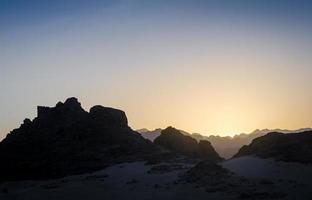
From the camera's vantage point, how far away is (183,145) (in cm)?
7725

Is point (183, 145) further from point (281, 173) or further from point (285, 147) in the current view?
point (281, 173)

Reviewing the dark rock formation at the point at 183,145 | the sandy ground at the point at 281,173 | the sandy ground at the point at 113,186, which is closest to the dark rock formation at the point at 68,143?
the sandy ground at the point at 113,186

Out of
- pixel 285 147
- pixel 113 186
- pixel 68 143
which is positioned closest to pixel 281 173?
pixel 285 147

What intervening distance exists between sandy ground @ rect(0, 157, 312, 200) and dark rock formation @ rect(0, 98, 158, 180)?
15.5 feet

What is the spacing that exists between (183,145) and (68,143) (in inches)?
787

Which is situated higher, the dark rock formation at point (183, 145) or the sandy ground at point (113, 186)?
the dark rock formation at point (183, 145)

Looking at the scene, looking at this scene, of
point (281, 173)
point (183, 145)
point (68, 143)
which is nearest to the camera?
point (281, 173)

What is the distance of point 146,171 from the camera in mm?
53812

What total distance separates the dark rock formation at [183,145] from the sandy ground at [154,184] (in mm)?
17506

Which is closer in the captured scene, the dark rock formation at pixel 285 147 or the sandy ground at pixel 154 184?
the sandy ground at pixel 154 184

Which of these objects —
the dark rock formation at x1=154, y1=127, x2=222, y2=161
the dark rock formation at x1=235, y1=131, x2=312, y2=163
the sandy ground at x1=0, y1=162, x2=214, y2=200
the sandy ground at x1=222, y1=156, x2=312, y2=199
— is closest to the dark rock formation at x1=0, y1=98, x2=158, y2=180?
the sandy ground at x1=0, y1=162, x2=214, y2=200

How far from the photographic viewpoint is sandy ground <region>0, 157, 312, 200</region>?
3806 centimetres

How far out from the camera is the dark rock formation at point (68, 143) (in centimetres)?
6481

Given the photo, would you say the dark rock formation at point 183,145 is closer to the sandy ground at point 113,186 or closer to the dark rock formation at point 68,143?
the dark rock formation at point 68,143
